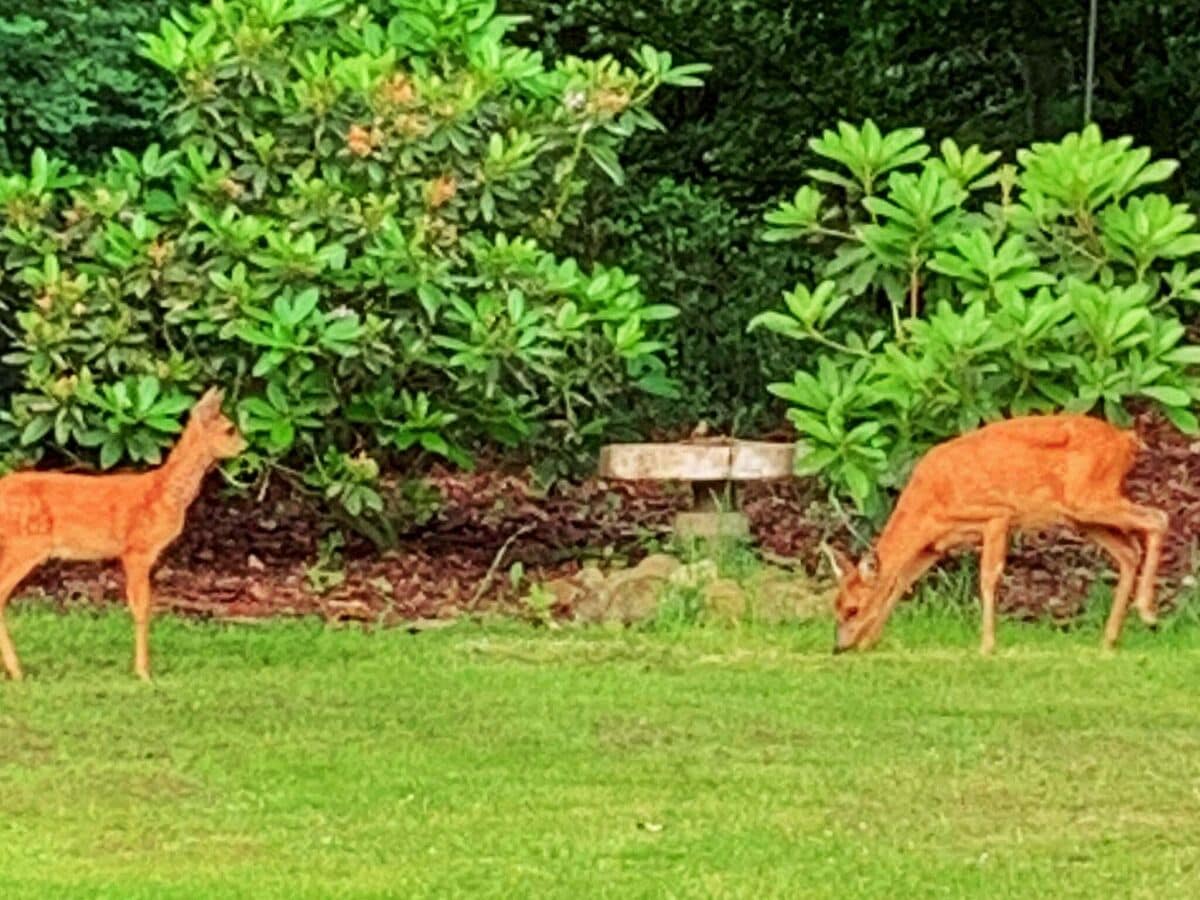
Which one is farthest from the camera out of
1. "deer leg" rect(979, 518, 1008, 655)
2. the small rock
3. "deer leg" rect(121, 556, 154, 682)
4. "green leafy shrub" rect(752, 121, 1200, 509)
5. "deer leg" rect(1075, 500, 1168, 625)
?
the small rock

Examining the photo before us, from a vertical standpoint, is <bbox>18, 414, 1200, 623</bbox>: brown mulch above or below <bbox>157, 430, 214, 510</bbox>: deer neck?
below

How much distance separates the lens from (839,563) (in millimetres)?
11844

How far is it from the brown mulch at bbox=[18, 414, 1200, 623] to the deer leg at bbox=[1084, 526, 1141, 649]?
592 mm

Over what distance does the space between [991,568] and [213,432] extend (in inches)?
110

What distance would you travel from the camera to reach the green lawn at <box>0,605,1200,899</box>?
26.2 feet

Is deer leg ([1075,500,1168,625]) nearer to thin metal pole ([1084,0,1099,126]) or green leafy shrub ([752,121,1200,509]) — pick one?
green leafy shrub ([752,121,1200,509])

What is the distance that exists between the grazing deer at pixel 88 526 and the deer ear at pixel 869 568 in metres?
2.44

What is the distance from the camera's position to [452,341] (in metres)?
12.9

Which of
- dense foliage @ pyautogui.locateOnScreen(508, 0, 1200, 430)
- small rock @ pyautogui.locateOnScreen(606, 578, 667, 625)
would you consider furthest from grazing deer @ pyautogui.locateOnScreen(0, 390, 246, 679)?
dense foliage @ pyautogui.locateOnScreen(508, 0, 1200, 430)

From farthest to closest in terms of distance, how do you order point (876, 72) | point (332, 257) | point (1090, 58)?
point (876, 72) → point (1090, 58) → point (332, 257)

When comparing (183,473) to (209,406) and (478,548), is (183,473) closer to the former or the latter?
(209,406)

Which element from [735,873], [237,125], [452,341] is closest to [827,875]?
[735,873]

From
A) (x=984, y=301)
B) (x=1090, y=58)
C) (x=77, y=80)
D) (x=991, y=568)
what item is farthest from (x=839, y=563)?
(x=1090, y=58)

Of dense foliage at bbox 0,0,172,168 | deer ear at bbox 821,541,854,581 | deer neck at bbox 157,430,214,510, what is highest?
dense foliage at bbox 0,0,172,168
